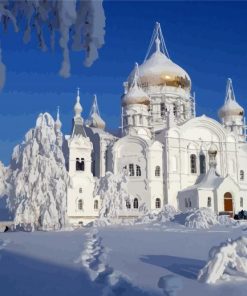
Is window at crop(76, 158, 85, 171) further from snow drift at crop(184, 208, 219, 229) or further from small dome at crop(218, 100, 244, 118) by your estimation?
small dome at crop(218, 100, 244, 118)

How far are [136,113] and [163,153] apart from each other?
6050mm

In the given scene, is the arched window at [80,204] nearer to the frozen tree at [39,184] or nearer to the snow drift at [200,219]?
the snow drift at [200,219]

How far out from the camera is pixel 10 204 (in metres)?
26.2

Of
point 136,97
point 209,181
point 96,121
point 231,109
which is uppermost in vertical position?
point 136,97

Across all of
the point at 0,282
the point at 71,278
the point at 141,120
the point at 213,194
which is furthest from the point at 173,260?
the point at 141,120

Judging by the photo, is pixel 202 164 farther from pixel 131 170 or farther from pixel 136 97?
pixel 136 97

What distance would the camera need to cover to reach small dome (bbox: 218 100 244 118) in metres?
53.2

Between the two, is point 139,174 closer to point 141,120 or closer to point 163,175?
point 163,175

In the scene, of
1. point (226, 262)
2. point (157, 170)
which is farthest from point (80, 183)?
point (226, 262)

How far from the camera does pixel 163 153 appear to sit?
45156mm

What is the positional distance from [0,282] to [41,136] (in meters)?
19.1

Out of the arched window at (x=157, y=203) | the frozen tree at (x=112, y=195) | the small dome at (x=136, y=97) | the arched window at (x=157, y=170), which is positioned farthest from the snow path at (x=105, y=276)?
the small dome at (x=136, y=97)

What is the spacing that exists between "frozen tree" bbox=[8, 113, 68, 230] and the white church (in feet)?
49.4

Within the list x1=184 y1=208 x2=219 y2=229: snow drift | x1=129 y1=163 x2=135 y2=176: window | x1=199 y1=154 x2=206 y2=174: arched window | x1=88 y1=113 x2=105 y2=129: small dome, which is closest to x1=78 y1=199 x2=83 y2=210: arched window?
x1=129 y1=163 x2=135 y2=176: window
